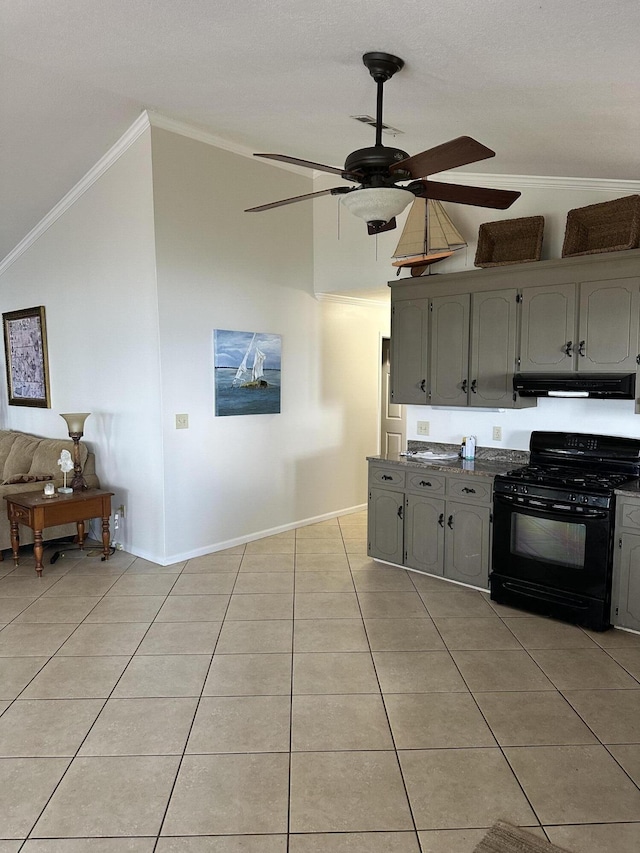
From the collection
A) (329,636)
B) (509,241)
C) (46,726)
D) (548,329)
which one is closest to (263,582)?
(329,636)

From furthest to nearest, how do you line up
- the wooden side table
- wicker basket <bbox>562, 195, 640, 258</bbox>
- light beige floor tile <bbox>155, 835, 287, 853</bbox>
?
the wooden side table < wicker basket <bbox>562, 195, 640, 258</bbox> < light beige floor tile <bbox>155, 835, 287, 853</bbox>

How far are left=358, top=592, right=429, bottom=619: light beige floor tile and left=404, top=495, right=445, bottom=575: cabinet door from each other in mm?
347

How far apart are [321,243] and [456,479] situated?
2.72 m

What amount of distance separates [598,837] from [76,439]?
14.1 ft

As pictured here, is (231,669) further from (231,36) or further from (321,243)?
(321,243)

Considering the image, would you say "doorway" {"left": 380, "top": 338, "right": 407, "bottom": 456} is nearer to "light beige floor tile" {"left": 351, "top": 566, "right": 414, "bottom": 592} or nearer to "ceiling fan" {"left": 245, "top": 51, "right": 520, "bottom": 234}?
"light beige floor tile" {"left": 351, "top": 566, "right": 414, "bottom": 592}

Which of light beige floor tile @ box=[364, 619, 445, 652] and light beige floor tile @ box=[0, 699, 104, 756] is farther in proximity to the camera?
light beige floor tile @ box=[364, 619, 445, 652]

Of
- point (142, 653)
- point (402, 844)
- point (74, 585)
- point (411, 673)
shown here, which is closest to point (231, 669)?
point (142, 653)

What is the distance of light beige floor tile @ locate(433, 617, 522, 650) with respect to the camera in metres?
3.30

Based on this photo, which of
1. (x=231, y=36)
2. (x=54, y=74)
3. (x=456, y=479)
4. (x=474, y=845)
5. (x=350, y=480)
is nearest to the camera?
(x=474, y=845)

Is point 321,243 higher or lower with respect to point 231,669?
higher

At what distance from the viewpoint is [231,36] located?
2783mm

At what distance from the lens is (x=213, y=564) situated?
464 centimetres

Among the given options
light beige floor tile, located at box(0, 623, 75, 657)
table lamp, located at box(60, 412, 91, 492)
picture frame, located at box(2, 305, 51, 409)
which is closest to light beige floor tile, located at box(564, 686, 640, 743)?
light beige floor tile, located at box(0, 623, 75, 657)
